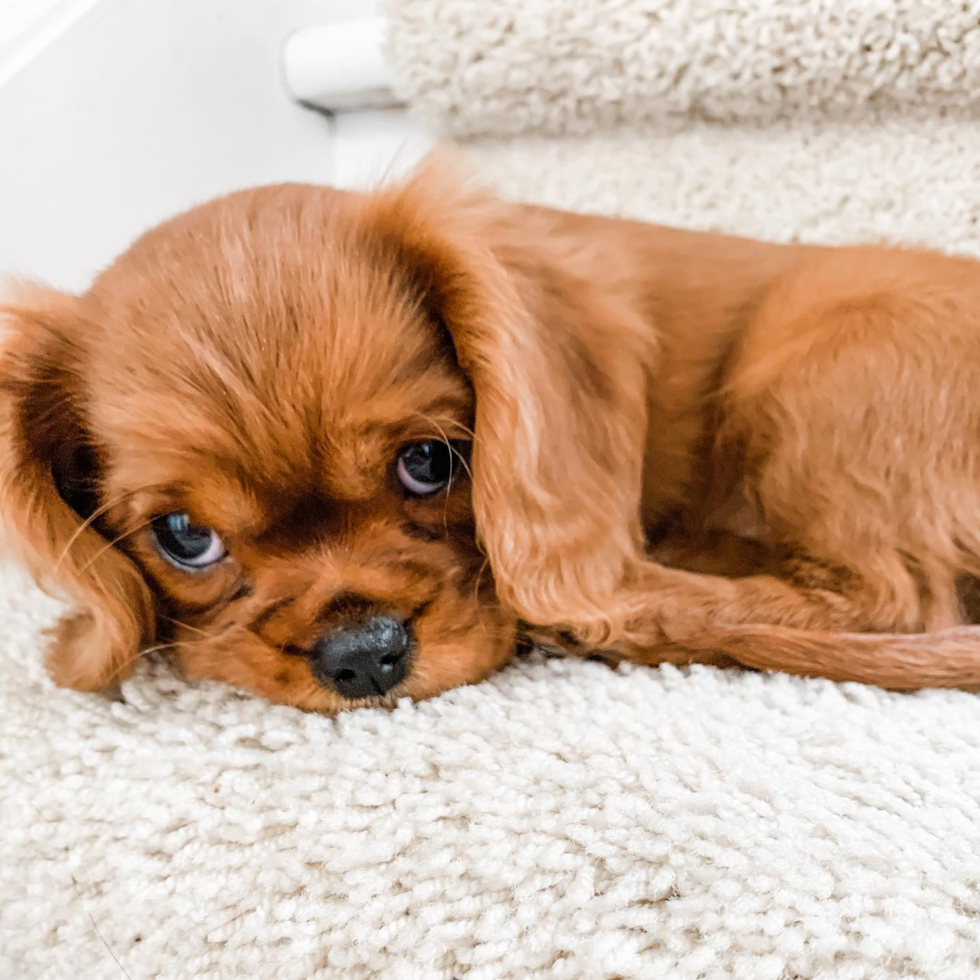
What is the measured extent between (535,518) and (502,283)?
286mm

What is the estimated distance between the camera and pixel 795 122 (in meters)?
1.98

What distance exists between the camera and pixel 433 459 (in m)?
1.11

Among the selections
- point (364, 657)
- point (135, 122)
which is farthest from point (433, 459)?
point (135, 122)

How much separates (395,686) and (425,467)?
26 cm

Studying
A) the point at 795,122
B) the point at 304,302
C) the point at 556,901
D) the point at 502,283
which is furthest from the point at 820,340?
the point at 795,122

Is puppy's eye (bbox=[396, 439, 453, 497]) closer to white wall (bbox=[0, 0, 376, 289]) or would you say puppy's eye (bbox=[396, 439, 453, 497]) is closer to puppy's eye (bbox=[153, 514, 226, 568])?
puppy's eye (bbox=[153, 514, 226, 568])

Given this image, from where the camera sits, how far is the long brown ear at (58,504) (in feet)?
3.67

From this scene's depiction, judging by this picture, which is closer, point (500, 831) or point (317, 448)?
point (500, 831)

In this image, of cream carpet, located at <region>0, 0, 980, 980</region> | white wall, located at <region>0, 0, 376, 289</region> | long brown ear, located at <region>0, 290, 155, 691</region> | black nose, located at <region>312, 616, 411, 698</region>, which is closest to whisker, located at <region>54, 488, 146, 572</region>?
long brown ear, located at <region>0, 290, 155, 691</region>

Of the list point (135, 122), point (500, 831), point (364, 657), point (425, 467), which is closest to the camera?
point (500, 831)

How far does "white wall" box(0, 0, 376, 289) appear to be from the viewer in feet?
5.83

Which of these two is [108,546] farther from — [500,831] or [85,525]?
[500,831]

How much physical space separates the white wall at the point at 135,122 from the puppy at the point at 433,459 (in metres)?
0.80

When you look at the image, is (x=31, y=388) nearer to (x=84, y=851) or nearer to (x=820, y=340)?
(x=84, y=851)
